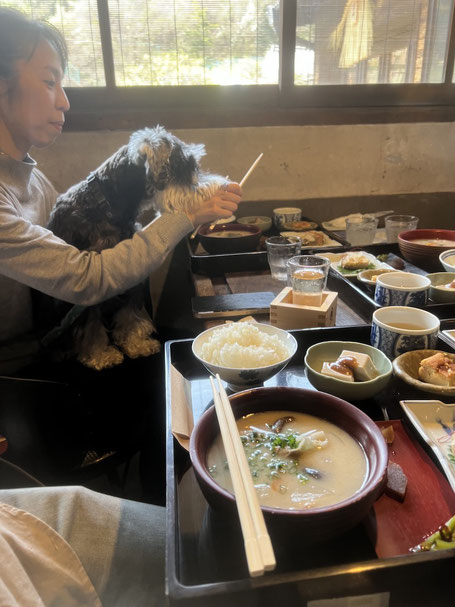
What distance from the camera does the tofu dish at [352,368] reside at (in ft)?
3.18

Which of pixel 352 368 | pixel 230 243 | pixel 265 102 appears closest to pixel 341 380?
pixel 352 368

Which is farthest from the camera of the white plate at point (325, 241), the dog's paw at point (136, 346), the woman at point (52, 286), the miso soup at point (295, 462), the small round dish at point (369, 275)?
the white plate at point (325, 241)

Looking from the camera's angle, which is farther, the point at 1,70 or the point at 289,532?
the point at 1,70

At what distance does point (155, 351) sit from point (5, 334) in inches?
23.4

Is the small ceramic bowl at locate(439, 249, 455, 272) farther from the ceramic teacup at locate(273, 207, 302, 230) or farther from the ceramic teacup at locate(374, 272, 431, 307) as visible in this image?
the ceramic teacup at locate(273, 207, 302, 230)

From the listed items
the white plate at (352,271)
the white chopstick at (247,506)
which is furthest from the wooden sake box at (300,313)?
the white chopstick at (247,506)

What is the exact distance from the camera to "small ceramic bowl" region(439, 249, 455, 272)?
1.65 meters

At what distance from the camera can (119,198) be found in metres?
1.73

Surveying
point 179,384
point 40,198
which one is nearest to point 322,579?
point 179,384

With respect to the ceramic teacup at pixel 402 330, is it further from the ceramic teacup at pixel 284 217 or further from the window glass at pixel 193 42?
the window glass at pixel 193 42

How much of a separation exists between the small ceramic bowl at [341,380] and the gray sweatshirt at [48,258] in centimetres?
74

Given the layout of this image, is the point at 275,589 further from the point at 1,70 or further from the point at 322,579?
the point at 1,70

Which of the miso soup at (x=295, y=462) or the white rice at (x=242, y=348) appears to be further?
the white rice at (x=242, y=348)

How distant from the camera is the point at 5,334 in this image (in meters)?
1.71
